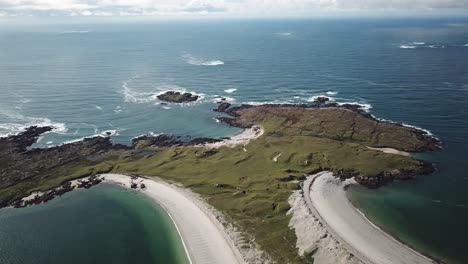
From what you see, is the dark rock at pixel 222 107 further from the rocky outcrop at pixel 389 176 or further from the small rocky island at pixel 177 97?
the rocky outcrop at pixel 389 176

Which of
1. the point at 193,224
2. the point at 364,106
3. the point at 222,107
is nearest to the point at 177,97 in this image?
the point at 222,107

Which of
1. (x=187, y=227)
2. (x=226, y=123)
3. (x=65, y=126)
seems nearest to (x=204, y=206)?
(x=187, y=227)

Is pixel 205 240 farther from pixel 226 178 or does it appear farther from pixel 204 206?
pixel 226 178

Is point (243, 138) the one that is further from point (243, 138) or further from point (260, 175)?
point (260, 175)

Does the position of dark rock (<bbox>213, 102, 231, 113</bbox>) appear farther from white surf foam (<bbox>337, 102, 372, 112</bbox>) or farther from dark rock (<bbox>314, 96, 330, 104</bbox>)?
white surf foam (<bbox>337, 102, 372, 112</bbox>)

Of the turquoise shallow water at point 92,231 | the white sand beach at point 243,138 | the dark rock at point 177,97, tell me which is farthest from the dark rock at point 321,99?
the turquoise shallow water at point 92,231

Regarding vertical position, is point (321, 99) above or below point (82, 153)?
above
